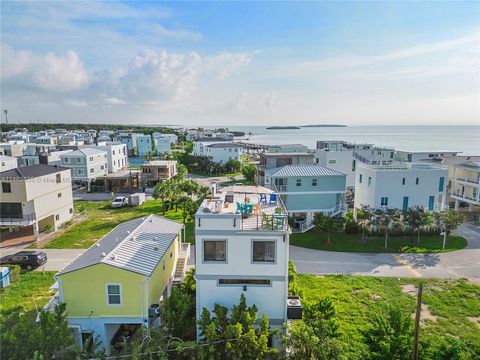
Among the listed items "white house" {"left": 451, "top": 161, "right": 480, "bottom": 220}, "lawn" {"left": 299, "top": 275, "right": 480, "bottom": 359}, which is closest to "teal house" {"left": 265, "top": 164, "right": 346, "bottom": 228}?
"lawn" {"left": 299, "top": 275, "right": 480, "bottom": 359}

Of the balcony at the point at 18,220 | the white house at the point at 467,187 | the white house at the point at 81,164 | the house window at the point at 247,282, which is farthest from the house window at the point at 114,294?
the white house at the point at 81,164

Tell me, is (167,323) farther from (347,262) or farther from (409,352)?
(347,262)

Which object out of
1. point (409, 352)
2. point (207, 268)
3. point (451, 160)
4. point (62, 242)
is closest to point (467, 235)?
point (451, 160)

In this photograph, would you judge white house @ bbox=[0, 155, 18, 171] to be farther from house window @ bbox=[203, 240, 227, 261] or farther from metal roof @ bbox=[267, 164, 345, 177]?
house window @ bbox=[203, 240, 227, 261]

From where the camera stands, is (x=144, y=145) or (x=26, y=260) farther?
(x=144, y=145)

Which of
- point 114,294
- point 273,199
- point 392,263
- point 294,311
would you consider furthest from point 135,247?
point 392,263

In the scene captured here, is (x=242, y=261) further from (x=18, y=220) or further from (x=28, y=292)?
(x=18, y=220)
